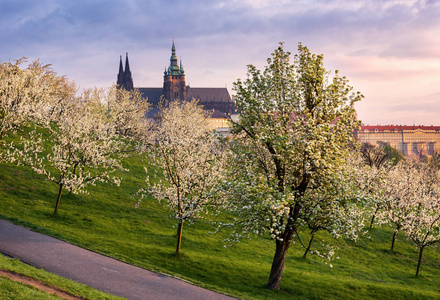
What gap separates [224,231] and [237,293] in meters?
17.0

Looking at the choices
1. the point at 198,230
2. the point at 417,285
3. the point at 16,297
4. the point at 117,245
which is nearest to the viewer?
the point at 16,297

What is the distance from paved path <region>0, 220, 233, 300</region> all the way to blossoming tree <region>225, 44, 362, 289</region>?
5.23m

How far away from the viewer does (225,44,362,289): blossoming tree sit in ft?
72.1

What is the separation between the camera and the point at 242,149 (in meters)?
26.5

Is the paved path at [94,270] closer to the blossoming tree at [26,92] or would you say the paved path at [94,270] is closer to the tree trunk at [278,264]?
the tree trunk at [278,264]

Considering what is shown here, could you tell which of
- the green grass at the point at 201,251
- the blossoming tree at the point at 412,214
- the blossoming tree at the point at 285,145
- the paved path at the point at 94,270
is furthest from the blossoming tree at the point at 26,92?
the blossoming tree at the point at 412,214

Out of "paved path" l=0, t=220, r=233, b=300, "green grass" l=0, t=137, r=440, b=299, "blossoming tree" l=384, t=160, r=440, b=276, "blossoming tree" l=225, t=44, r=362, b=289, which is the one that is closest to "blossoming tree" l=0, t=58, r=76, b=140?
"green grass" l=0, t=137, r=440, b=299

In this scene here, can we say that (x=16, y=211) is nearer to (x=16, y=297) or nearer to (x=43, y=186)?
(x=43, y=186)

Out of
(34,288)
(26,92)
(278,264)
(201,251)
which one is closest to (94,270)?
(34,288)

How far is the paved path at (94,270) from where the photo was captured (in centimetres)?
1925

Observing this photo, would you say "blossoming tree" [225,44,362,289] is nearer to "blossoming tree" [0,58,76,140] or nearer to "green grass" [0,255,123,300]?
"green grass" [0,255,123,300]

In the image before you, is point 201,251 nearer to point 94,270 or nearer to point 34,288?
point 94,270

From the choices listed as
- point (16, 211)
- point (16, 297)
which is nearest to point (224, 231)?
point (16, 211)

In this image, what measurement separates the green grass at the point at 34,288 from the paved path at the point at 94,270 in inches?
61.3
